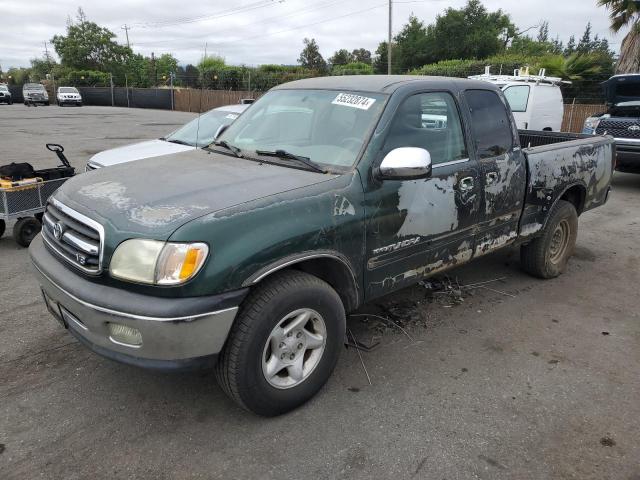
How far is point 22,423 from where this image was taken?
2871 millimetres

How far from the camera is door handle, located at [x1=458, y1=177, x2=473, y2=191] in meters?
3.74

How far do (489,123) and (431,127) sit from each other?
2.38 feet

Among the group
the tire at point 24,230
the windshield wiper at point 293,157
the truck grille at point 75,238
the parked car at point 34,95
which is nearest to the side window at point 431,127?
the windshield wiper at point 293,157

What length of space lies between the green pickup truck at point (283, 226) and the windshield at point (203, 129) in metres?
3.66

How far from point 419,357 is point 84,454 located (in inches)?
86.0

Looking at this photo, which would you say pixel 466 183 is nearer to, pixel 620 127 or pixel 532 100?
pixel 620 127

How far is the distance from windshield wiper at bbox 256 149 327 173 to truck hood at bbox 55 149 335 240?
68mm

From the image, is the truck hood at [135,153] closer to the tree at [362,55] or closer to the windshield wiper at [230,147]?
the windshield wiper at [230,147]

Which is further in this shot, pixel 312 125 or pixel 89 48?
pixel 89 48

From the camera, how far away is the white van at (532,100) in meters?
11.2

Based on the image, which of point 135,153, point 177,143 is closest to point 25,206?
point 135,153

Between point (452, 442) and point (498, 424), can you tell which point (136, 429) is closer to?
point (452, 442)

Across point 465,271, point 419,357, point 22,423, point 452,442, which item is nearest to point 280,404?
point 452,442

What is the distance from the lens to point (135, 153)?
7102 mm
